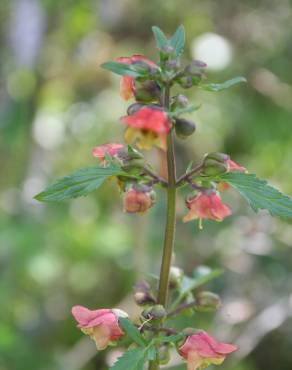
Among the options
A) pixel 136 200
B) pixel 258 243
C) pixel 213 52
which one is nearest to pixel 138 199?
pixel 136 200

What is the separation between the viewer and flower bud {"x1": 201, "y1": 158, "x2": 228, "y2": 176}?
3.77 ft

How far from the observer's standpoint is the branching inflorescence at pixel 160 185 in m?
1.11

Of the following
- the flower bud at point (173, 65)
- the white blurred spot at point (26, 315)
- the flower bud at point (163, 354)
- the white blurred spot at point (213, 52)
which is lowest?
the white blurred spot at point (26, 315)

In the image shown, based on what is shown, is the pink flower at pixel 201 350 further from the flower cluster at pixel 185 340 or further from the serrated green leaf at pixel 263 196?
the serrated green leaf at pixel 263 196

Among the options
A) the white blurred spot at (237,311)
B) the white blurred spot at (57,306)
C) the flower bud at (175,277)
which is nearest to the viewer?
the flower bud at (175,277)

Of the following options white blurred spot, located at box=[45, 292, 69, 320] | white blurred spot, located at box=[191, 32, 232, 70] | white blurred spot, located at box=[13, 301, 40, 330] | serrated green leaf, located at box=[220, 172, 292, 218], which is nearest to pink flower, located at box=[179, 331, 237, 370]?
serrated green leaf, located at box=[220, 172, 292, 218]

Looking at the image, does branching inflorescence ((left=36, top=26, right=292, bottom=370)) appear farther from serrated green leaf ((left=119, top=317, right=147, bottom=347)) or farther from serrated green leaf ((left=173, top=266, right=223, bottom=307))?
serrated green leaf ((left=173, top=266, right=223, bottom=307))

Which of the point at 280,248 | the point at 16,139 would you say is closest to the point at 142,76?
the point at 280,248

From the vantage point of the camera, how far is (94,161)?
13.6 feet

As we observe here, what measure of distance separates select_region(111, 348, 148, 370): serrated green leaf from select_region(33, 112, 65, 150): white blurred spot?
134 inches

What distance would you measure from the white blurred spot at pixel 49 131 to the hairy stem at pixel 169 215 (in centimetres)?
328

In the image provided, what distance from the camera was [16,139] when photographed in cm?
452

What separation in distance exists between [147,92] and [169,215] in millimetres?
212

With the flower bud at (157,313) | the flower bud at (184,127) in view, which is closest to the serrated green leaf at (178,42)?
the flower bud at (184,127)
